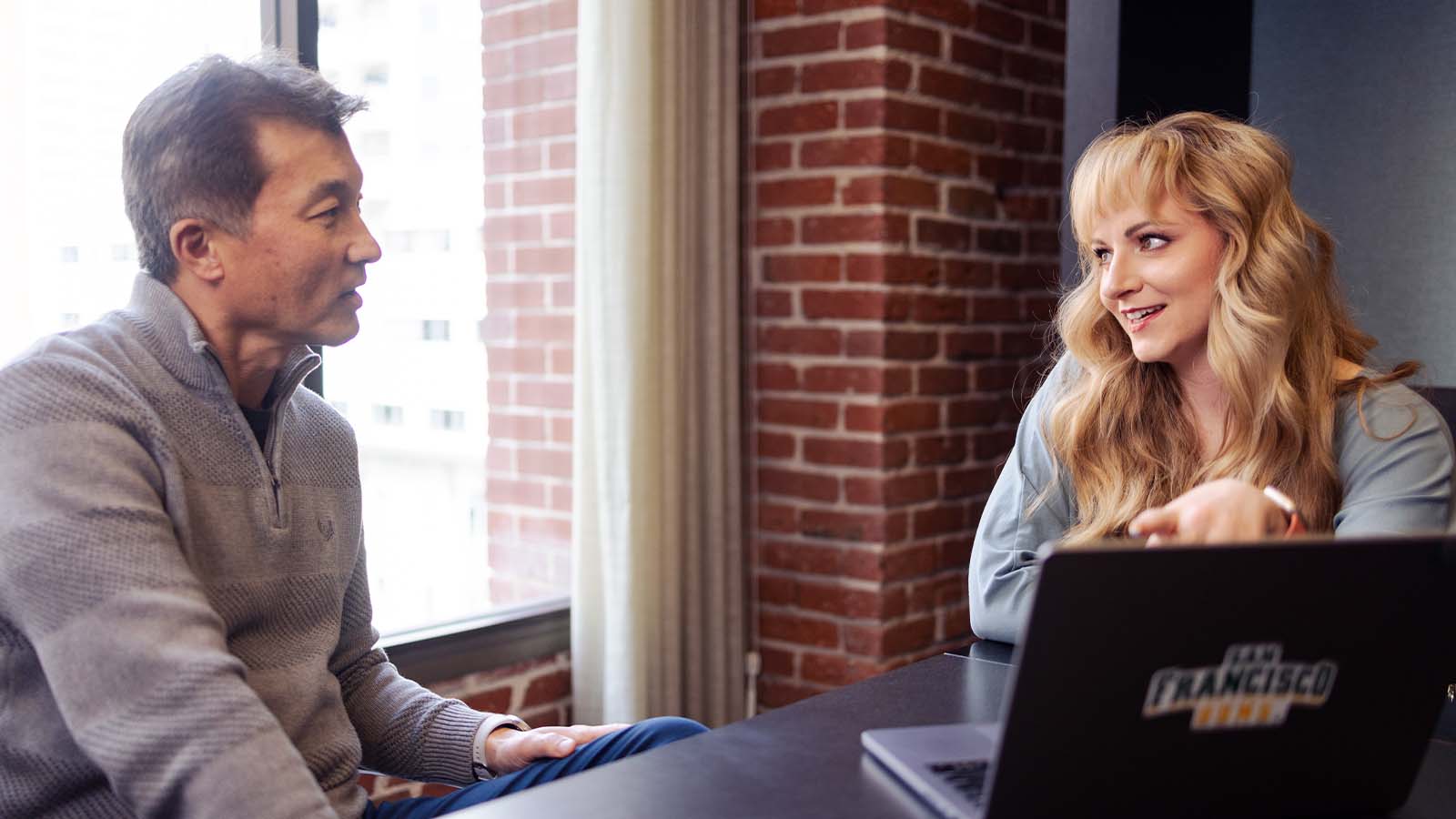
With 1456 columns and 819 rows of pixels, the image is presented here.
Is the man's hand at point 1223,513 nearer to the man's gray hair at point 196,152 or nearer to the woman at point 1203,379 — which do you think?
the woman at point 1203,379

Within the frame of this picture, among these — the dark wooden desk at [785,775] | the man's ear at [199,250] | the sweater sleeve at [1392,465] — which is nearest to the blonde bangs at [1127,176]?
the sweater sleeve at [1392,465]

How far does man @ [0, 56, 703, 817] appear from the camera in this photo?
3.73 ft

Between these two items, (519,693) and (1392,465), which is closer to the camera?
(1392,465)

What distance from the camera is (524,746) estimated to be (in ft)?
5.07

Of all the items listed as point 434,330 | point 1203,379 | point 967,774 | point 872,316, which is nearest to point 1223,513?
point 967,774

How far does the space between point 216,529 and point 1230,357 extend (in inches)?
51.0

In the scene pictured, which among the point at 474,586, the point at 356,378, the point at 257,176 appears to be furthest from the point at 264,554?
the point at 474,586

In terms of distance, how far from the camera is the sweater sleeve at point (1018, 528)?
1636 mm

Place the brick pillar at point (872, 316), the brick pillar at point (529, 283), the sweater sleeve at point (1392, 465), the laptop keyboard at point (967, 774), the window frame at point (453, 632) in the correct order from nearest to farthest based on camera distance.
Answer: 1. the laptop keyboard at point (967, 774)
2. the sweater sleeve at point (1392, 465)
3. the window frame at point (453, 632)
4. the brick pillar at point (529, 283)
5. the brick pillar at point (872, 316)

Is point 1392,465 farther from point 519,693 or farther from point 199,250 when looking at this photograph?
point 519,693

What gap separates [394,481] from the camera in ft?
8.26

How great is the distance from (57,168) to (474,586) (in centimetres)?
113

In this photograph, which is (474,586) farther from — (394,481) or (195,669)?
(195,669)

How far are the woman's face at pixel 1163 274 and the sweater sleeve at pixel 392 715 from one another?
1028 mm
